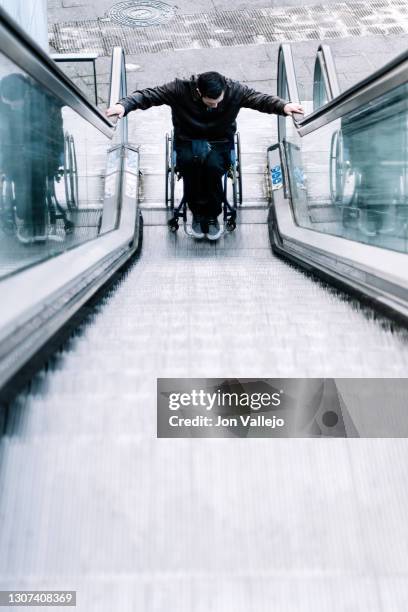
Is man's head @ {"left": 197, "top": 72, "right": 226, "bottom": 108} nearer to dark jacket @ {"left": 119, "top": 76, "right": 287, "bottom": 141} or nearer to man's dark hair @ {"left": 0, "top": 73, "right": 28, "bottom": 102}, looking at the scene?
dark jacket @ {"left": 119, "top": 76, "right": 287, "bottom": 141}

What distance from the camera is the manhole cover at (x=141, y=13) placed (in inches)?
581

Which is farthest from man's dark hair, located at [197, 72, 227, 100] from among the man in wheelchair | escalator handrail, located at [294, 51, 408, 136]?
escalator handrail, located at [294, 51, 408, 136]

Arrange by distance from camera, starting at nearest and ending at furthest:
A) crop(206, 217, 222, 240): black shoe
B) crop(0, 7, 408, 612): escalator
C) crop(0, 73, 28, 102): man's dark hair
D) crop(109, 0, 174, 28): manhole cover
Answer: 1. crop(0, 7, 408, 612): escalator
2. crop(0, 73, 28, 102): man's dark hair
3. crop(206, 217, 222, 240): black shoe
4. crop(109, 0, 174, 28): manhole cover

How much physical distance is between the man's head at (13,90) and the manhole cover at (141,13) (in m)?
12.2

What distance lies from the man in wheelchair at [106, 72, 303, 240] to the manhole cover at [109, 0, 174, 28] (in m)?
9.28

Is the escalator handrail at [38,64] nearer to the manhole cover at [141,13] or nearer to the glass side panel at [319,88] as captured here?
the glass side panel at [319,88]

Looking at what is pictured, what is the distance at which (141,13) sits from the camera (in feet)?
50.0

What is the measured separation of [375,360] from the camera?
235cm

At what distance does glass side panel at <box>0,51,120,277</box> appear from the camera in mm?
3109

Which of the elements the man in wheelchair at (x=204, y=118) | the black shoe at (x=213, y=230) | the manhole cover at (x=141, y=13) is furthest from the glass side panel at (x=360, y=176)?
the manhole cover at (x=141, y=13)

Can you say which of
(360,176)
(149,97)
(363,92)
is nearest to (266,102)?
(149,97)

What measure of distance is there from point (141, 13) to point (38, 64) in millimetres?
13137

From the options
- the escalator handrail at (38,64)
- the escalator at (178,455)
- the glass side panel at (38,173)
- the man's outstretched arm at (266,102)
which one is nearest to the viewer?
the escalator at (178,455)

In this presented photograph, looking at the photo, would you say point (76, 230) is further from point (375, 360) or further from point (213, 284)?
point (375, 360)
